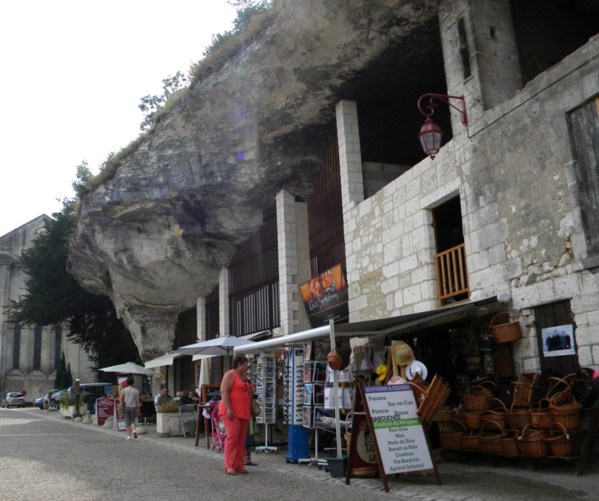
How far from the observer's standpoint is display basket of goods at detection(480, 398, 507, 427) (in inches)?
292

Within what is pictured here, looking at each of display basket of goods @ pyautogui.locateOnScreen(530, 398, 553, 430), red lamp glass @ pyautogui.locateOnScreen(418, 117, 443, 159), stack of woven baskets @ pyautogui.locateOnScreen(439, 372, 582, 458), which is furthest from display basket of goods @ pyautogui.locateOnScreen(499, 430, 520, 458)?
red lamp glass @ pyautogui.locateOnScreen(418, 117, 443, 159)

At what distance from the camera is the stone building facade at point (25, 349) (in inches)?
2078

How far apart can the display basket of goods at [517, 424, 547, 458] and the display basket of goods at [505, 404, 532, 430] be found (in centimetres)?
14

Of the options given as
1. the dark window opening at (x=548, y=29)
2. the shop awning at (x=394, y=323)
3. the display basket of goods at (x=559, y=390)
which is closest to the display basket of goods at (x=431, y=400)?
the display basket of goods at (x=559, y=390)

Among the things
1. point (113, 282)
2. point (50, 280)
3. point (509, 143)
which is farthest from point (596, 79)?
point (50, 280)

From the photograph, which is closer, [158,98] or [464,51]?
[464,51]

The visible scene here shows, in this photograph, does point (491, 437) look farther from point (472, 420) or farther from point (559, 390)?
point (559, 390)

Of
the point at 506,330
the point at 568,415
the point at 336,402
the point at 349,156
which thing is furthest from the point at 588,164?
the point at 349,156

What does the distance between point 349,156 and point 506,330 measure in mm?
6258

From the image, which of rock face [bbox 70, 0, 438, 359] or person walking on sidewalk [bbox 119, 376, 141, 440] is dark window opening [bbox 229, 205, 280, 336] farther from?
person walking on sidewalk [bbox 119, 376, 141, 440]

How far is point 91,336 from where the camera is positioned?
104 ft

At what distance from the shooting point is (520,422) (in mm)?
7242

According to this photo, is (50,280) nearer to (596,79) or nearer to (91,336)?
(91,336)

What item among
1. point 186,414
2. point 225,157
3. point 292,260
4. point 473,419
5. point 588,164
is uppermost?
point 225,157
